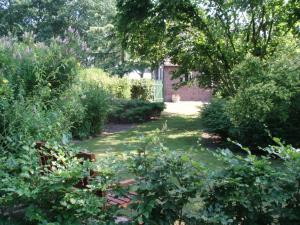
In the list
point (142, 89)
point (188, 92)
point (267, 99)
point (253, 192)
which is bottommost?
point (253, 192)

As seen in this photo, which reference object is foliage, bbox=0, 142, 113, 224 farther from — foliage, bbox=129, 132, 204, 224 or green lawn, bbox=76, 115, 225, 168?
green lawn, bbox=76, 115, 225, 168

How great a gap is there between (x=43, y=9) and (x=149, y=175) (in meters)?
39.3

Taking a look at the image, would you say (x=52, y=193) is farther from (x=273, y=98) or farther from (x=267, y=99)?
(x=273, y=98)

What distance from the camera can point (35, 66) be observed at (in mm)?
5445

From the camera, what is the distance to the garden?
2.97 meters

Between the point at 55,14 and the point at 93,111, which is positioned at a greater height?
the point at 55,14

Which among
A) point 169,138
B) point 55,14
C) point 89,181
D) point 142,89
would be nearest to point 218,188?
point 89,181

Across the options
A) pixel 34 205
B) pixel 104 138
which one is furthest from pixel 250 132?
pixel 34 205

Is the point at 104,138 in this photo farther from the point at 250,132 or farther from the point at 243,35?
the point at 243,35

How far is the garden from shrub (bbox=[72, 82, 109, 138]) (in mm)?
50

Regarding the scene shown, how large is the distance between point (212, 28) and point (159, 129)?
34.3 feet

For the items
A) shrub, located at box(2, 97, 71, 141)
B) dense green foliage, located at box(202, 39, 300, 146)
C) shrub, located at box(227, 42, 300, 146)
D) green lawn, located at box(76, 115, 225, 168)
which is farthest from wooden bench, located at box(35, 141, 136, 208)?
shrub, located at box(227, 42, 300, 146)

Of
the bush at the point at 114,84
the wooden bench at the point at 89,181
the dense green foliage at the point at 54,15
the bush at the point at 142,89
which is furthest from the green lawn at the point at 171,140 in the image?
the dense green foliage at the point at 54,15

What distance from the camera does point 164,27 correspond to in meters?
13.1
